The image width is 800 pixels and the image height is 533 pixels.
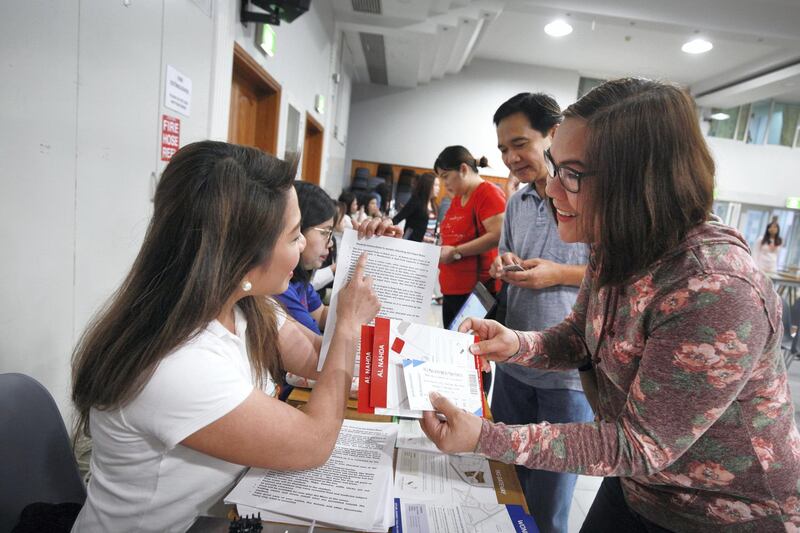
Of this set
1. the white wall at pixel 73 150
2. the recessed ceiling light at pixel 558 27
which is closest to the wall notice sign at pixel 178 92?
the white wall at pixel 73 150

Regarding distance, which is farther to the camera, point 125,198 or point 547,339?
point 125,198

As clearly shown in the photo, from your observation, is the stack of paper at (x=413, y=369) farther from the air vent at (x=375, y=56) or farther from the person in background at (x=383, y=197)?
the air vent at (x=375, y=56)

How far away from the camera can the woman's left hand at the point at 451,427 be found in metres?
0.78

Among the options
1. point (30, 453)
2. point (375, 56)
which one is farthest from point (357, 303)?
point (375, 56)

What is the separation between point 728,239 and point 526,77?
8.37m

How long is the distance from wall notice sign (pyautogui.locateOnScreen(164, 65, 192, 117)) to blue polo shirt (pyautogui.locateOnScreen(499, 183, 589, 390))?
61.5 inches

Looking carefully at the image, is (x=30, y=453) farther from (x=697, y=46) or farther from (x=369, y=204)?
(x=697, y=46)

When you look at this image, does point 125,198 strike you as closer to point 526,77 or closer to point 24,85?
point 24,85

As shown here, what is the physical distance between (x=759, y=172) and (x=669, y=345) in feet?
35.6

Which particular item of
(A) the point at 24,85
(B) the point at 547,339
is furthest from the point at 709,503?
(A) the point at 24,85

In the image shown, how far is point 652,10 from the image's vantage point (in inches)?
193

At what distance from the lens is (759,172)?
29.8ft

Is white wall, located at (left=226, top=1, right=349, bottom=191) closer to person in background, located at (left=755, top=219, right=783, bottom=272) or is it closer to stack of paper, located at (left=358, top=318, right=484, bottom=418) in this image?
stack of paper, located at (left=358, top=318, right=484, bottom=418)

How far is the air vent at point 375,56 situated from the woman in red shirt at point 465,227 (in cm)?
407
